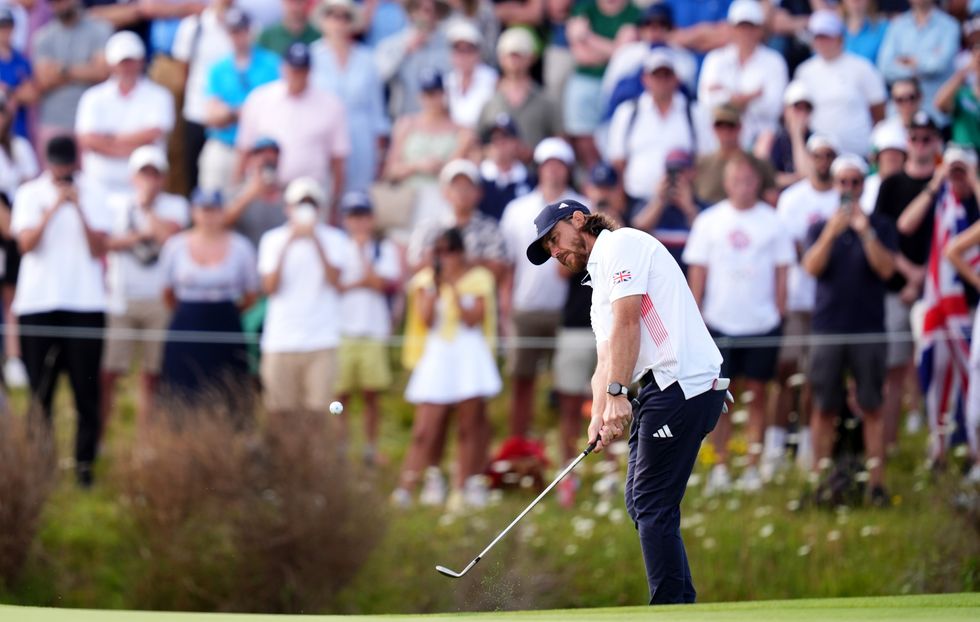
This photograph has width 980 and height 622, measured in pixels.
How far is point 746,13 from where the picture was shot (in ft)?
46.9

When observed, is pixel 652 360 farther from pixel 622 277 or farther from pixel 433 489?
pixel 433 489

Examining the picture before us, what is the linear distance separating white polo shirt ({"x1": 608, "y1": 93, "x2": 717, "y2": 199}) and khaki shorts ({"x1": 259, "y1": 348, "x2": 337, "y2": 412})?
9.36ft

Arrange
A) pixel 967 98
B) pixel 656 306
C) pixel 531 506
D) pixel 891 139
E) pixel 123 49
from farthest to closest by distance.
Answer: pixel 123 49 < pixel 967 98 < pixel 891 139 < pixel 531 506 < pixel 656 306

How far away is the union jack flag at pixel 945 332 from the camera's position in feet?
40.0

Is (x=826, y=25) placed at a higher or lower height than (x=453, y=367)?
higher

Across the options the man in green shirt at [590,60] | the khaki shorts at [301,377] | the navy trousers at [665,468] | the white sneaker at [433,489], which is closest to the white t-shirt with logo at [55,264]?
the khaki shorts at [301,377]

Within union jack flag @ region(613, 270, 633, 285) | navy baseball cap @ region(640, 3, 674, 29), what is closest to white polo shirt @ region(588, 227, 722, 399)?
union jack flag @ region(613, 270, 633, 285)

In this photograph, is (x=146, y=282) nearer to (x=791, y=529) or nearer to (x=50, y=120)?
(x=50, y=120)

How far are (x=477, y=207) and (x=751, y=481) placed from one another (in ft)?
10.4

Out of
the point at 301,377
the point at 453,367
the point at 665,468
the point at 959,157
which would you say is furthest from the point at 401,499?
the point at 665,468

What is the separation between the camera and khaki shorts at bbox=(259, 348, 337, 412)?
12.4 metres

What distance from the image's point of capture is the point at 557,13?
15.9 m

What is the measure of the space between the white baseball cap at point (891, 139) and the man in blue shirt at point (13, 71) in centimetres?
738

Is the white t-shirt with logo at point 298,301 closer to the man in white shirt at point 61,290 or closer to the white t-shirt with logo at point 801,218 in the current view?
the man in white shirt at point 61,290
